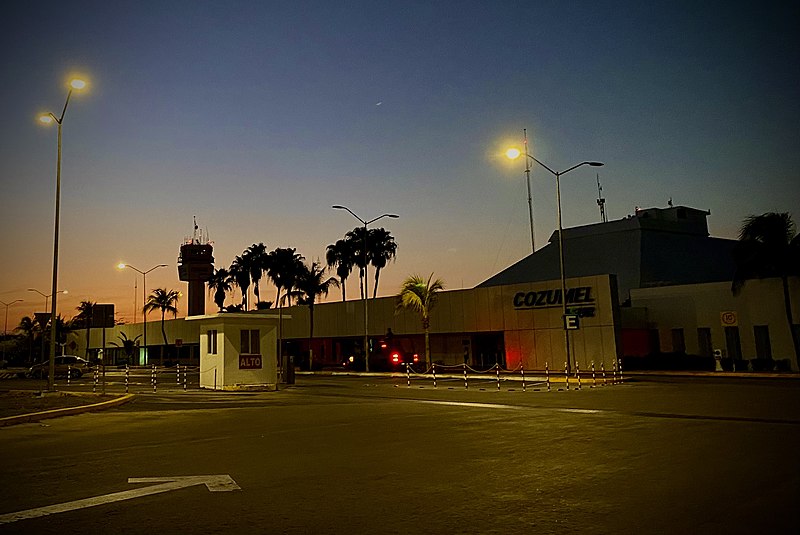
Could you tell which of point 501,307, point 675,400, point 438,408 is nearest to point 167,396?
point 438,408

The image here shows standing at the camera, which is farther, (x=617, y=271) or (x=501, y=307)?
(x=617, y=271)

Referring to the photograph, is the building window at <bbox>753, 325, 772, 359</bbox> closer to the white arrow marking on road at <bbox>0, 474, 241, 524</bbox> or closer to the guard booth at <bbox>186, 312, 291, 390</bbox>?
the guard booth at <bbox>186, 312, 291, 390</bbox>

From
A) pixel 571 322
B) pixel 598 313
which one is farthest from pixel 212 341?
pixel 598 313

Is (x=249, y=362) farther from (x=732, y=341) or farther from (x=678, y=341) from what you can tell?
(x=732, y=341)

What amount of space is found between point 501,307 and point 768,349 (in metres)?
16.7

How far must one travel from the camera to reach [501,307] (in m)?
49.9

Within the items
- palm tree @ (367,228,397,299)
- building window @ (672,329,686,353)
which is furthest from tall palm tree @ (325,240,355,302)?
building window @ (672,329,686,353)

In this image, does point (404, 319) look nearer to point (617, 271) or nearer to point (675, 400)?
point (617, 271)

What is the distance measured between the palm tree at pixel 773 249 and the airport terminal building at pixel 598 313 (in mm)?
2008

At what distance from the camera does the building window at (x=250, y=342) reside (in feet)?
108

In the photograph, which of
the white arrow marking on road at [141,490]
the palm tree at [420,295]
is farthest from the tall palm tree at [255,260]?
the white arrow marking on road at [141,490]

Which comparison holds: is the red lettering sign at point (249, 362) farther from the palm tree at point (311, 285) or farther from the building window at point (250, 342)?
the palm tree at point (311, 285)

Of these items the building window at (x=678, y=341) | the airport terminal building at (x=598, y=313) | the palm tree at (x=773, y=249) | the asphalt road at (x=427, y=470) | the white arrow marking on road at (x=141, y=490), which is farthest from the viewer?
the building window at (x=678, y=341)

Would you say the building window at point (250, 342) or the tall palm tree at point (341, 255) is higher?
the tall palm tree at point (341, 255)
